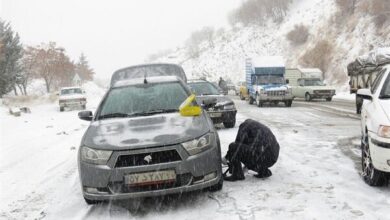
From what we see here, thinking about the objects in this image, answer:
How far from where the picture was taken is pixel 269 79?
78.2 ft

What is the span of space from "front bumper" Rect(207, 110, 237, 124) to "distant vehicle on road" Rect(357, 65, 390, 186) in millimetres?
6460

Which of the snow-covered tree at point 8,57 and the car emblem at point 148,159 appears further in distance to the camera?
the snow-covered tree at point 8,57

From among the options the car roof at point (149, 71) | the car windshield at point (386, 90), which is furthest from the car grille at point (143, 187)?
the car roof at point (149, 71)

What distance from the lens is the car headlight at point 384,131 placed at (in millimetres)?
5031

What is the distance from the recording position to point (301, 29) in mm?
61594

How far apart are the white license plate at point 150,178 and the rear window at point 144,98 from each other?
4.82 ft

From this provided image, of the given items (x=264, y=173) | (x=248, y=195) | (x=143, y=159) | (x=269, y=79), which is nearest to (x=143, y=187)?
(x=143, y=159)

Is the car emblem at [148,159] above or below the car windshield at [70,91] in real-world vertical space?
above

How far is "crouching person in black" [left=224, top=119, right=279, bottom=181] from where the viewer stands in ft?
20.4

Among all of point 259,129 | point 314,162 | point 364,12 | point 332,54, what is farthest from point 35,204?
point 364,12

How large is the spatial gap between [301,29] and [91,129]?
5944cm

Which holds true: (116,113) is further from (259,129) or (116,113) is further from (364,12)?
(364,12)

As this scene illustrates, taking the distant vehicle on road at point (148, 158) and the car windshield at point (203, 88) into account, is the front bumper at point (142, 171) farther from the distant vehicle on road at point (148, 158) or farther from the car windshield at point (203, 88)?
the car windshield at point (203, 88)

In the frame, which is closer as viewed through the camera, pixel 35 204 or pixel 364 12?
pixel 35 204
